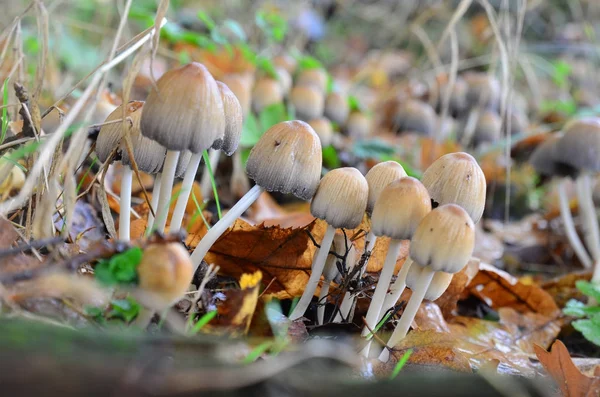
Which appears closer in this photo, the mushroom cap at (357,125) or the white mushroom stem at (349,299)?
the white mushroom stem at (349,299)

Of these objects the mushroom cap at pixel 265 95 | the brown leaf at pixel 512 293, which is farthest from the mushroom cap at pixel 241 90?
the brown leaf at pixel 512 293

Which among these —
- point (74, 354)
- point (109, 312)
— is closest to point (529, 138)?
point (109, 312)

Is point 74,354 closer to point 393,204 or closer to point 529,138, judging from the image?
point 393,204

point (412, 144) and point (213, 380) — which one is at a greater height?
point (213, 380)

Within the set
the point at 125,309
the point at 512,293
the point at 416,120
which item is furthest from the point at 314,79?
the point at 125,309

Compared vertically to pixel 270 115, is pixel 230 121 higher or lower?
higher

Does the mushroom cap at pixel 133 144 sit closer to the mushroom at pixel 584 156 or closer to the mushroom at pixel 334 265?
the mushroom at pixel 334 265

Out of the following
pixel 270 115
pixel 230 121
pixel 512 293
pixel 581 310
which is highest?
pixel 230 121

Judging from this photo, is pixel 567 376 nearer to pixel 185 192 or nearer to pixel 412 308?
pixel 412 308
